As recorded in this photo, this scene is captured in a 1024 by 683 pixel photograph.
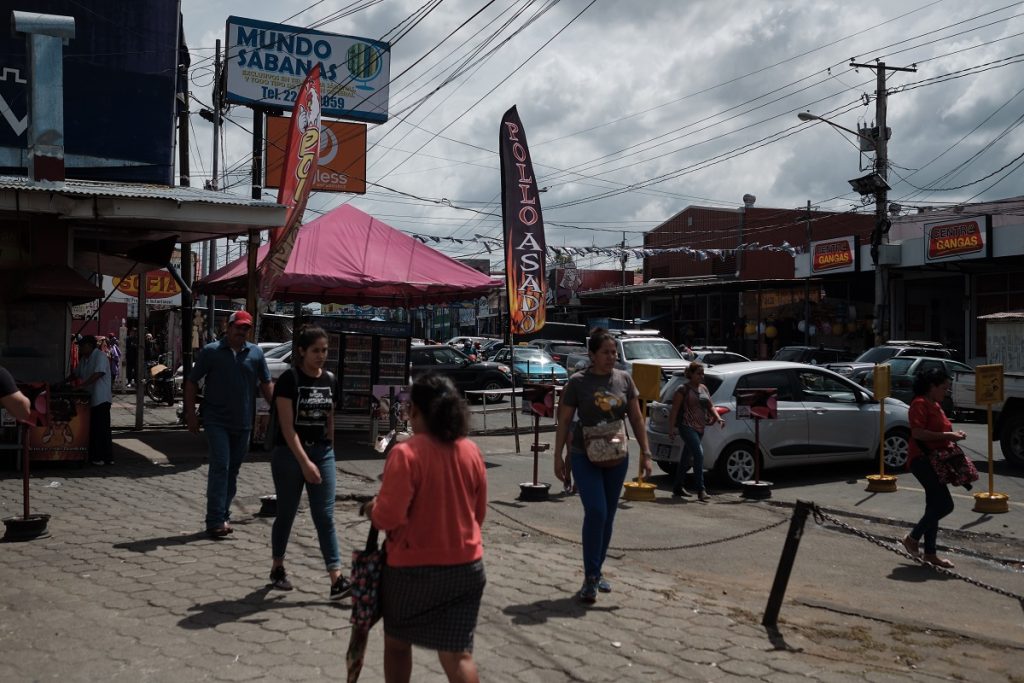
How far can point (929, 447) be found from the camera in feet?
24.8

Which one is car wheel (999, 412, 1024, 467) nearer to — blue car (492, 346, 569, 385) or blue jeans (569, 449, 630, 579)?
blue jeans (569, 449, 630, 579)

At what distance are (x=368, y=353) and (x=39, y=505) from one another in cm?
642

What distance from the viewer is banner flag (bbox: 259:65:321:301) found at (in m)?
12.0

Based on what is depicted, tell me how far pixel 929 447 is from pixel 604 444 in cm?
306

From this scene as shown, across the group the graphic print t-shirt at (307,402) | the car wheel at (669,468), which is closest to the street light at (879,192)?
the car wheel at (669,468)

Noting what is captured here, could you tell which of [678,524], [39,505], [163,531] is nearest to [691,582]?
[678,524]

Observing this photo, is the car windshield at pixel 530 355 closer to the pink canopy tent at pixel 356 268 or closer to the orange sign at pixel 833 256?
the pink canopy tent at pixel 356 268

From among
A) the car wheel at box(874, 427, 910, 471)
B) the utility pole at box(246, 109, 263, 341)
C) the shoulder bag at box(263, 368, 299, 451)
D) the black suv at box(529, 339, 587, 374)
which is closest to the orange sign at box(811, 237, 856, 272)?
the black suv at box(529, 339, 587, 374)

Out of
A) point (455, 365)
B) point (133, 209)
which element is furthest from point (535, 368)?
point (133, 209)

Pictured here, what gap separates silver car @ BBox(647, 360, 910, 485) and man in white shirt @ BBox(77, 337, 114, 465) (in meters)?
6.77

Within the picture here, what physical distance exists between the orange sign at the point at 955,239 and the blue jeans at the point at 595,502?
26.3m

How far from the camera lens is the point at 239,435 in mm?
7457

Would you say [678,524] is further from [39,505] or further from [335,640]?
[39,505]

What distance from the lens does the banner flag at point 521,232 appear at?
595 inches
